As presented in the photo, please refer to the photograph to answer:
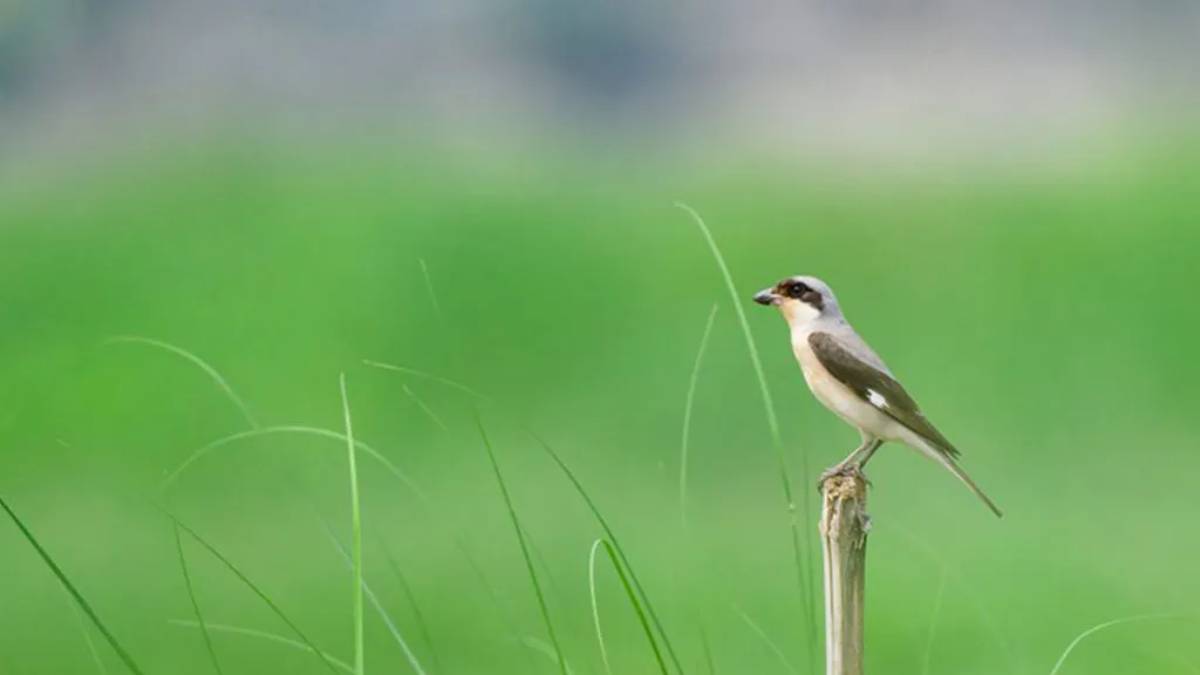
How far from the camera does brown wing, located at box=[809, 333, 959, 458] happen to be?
2312mm

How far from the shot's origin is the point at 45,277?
571 centimetres

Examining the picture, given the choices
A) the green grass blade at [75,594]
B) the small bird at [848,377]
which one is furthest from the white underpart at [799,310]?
the green grass blade at [75,594]

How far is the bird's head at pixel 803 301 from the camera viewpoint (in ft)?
7.93

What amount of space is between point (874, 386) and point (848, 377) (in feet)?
0.13

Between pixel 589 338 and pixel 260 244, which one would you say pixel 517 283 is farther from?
pixel 260 244

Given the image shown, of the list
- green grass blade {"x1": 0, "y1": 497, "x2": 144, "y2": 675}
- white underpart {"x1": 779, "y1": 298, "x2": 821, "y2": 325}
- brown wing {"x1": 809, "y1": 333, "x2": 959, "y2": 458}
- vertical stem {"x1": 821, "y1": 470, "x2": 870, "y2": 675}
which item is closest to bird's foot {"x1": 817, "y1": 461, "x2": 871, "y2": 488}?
vertical stem {"x1": 821, "y1": 470, "x2": 870, "y2": 675}

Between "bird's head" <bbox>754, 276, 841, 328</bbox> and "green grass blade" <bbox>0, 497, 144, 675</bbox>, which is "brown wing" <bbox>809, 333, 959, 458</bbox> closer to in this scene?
"bird's head" <bbox>754, 276, 841, 328</bbox>

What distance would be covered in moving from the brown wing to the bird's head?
1.3 inches

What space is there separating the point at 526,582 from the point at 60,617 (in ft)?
3.76

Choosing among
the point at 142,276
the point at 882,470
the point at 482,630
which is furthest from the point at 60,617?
the point at 882,470

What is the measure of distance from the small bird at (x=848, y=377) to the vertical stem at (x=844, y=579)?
0.45m

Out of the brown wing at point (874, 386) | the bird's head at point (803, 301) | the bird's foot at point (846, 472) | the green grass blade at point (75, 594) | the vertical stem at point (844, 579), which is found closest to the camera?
the green grass blade at point (75, 594)

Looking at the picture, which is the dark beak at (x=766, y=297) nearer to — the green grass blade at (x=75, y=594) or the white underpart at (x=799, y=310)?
the white underpart at (x=799, y=310)

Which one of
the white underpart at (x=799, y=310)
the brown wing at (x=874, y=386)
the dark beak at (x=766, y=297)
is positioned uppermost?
the dark beak at (x=766, y=297)
